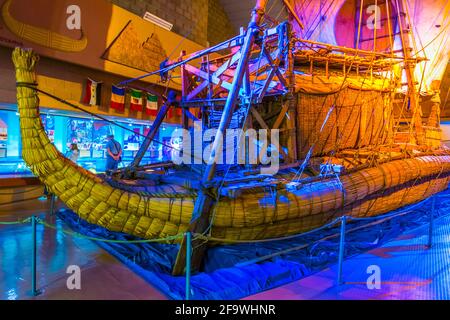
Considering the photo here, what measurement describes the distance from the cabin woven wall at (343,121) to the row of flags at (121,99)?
19.7 feet

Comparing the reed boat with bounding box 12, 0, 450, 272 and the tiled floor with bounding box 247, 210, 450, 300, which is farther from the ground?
the reed boat with bounding box 12, 0, 450, 272

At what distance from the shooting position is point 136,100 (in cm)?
1104

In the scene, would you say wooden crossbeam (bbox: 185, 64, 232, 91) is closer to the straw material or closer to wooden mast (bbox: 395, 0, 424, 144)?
the straw material

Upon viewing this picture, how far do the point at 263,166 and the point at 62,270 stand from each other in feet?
10.7

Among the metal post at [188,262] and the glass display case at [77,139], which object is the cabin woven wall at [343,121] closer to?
the metal post at [188,262]

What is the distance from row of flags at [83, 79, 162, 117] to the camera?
31.3 feet

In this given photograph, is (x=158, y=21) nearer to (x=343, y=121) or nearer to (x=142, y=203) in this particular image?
(x=343, y=121)

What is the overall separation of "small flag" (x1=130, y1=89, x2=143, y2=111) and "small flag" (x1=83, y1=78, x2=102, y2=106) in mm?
1254

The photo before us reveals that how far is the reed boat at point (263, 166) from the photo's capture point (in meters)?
3.98

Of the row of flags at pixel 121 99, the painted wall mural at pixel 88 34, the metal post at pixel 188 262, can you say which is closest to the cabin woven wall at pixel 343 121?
the metal post at pixel 188 262

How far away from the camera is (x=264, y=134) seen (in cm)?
530

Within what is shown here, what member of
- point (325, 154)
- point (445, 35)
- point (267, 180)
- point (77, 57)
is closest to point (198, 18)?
point (77, 57)

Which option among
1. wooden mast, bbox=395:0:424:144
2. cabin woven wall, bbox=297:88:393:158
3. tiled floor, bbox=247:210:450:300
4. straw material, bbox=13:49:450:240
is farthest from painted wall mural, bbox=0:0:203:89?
tiled floor, bbox=247:210:450:300

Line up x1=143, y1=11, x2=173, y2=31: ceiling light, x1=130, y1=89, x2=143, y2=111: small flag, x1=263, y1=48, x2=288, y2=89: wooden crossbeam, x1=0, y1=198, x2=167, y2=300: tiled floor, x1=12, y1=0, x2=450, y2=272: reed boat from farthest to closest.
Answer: x1=143, y1=11, x2=173, y2=31: ceiling light < x1=130, y1=89, x2=143, y2=111: small flag < x1=263, y1=48, x2=288, y2=89: wooden crossbeam < x1=12, y1=0, x2=450, y2=272: reed boat < x1=0, y1=198, x2=167, y2=300: tiled floor
